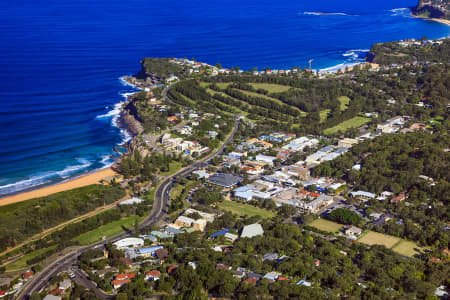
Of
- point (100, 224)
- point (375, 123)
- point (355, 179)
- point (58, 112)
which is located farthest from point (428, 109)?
point (58, 112)

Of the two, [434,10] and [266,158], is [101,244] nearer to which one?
[266,158]

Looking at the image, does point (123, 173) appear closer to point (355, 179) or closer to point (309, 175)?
point (309, 175)

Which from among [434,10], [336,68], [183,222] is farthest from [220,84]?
[434,10]

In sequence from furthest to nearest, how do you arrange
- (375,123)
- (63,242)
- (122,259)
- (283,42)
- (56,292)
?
1. (283,42)
2. (375,123)
3. (63,242)
4. (122,259)
5. (56,292)

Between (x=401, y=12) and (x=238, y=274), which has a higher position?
(x=401, y=12)

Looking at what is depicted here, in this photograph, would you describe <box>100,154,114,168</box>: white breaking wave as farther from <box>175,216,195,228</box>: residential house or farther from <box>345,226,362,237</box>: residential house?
<box>345,226,362,237</box>: residential house

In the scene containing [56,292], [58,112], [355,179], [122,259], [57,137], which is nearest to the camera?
[56,292]

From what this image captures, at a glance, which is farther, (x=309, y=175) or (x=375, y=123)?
(x=375, y=123)
